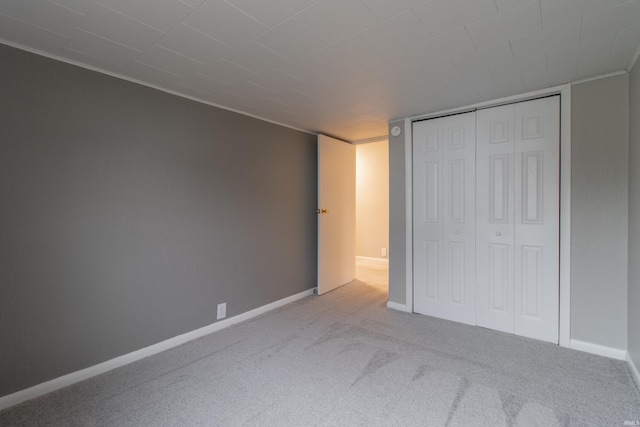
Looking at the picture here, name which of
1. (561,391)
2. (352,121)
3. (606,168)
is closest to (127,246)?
(352,121)

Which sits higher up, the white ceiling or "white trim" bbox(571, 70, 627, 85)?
"white trim" bbox(571, 70, 627, 85)

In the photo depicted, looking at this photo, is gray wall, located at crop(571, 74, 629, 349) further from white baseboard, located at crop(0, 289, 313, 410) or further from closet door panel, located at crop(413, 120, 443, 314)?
white baseboard, located at crop(0, 289, 313, 410)

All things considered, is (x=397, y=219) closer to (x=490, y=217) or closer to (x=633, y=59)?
(x=490, y=217)

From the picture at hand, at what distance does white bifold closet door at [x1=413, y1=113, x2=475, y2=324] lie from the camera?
2941 mm

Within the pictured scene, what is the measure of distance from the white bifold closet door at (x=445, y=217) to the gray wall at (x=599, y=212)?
788 mm

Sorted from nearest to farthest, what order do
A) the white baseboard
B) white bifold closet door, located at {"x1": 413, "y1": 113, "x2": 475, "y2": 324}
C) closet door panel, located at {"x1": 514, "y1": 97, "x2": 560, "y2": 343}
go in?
the white baseboard → closet door panel, located at {"x1": 514, "y1": 97, "x2": 560, "y2": 343} → white bifold closet door, located at {"x1": 413, "y1": 113, "x2": 475, "y2": 324}

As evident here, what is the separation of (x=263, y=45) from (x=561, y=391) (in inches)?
114

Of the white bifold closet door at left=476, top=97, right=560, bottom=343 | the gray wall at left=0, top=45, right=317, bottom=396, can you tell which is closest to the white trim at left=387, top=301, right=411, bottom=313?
the white bifold closet door at left=476, top=97, right=560, bottom=343

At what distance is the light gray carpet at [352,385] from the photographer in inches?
64.7

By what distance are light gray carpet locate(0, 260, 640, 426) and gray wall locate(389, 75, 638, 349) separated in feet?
1.04

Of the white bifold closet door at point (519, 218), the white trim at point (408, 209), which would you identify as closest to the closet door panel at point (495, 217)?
the white bifold closet door at point (519, 218)

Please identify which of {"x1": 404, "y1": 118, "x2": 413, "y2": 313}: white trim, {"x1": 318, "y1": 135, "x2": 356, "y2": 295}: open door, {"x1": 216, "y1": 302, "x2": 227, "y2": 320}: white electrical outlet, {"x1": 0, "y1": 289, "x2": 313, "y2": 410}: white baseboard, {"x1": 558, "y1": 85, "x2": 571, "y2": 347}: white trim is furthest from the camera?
{"x1": 318, "y1": 135, "x2": 356, "y2": 295}: open door

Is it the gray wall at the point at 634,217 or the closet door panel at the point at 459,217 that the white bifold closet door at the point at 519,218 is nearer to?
the closet door panel at the point at 459,217

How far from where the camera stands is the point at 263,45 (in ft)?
5.88
